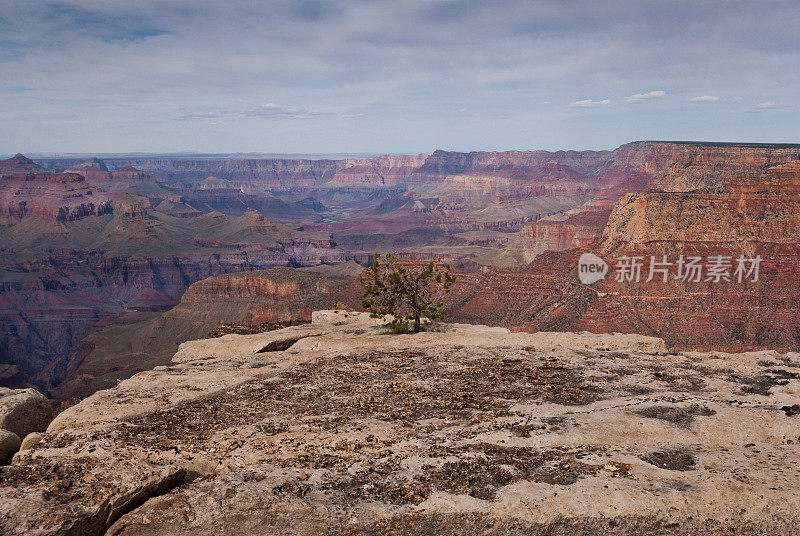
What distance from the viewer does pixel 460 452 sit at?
10320mm

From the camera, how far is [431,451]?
1042 cm

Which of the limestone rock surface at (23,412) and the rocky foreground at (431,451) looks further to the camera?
the limestone rock surface at (23,412)

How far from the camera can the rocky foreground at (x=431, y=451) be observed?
8.22 meters

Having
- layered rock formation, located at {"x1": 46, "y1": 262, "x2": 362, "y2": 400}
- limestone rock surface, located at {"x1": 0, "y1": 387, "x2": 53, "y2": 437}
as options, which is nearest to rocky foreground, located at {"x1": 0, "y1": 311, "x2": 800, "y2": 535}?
limestone rock surface, located at {"x1": 0, "y1": 387, "x2": 53, "y2": 437}

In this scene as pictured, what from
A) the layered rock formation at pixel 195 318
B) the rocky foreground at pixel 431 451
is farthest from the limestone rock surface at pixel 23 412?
the layered rock formation at pixel 195 318

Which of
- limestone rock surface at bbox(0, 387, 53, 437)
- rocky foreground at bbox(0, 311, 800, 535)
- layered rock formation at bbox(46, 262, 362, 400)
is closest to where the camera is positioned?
rocky foreground at bbox(0, 311, 800, 535)

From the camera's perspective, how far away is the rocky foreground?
8.22 m

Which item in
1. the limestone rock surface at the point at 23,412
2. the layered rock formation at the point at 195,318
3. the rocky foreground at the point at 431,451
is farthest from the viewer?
the layered rock formation at the point at 195,318

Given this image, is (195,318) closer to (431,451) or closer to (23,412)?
(23,412)

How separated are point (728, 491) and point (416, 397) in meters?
7.14

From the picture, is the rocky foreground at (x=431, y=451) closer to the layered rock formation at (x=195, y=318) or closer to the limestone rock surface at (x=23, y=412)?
the limestone rock surface at (x=23, y=412)

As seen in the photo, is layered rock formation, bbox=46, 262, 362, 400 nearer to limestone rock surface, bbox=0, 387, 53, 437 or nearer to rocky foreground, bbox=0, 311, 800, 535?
limestone rock surface, bbox=0, 387, 53, 437

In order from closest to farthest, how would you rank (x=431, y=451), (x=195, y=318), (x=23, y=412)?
(x=431, y=451) < (x=23, y=412) < (x=195, y=318)

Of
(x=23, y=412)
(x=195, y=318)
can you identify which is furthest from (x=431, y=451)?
(x=195, y=318)
